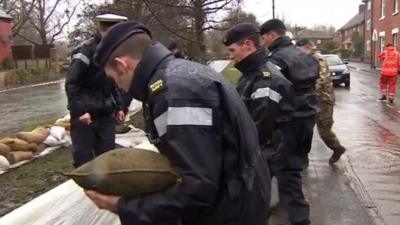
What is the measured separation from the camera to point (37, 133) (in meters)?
8.56

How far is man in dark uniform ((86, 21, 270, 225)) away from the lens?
6.83 ft

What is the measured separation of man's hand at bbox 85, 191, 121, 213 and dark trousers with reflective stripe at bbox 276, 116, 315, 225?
308 cm

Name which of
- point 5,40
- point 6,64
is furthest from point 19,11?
point 6,64

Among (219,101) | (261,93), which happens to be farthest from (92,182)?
(261,93)

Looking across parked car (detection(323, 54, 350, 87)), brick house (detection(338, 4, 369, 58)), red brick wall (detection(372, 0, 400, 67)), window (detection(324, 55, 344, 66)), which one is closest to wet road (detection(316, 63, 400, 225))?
parked car (detection(323, 54, 350, 87))

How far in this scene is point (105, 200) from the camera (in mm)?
2234

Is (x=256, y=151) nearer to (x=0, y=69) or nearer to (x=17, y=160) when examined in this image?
(x=17, y=160)

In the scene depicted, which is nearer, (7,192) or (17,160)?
(7,192)

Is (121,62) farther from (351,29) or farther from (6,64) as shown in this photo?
(351,29)

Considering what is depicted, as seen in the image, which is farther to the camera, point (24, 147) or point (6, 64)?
point (6, 64)

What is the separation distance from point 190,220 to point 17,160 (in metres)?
5.80

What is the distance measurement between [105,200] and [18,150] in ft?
19.7

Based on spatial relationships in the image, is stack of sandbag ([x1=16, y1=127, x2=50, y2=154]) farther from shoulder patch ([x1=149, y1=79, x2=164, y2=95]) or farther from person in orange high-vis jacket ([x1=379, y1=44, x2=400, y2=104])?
person in orange high-vis jacket ([x1=379, y1=44, x2=400, y2=104])

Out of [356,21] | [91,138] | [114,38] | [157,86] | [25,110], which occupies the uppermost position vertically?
[356,21]
